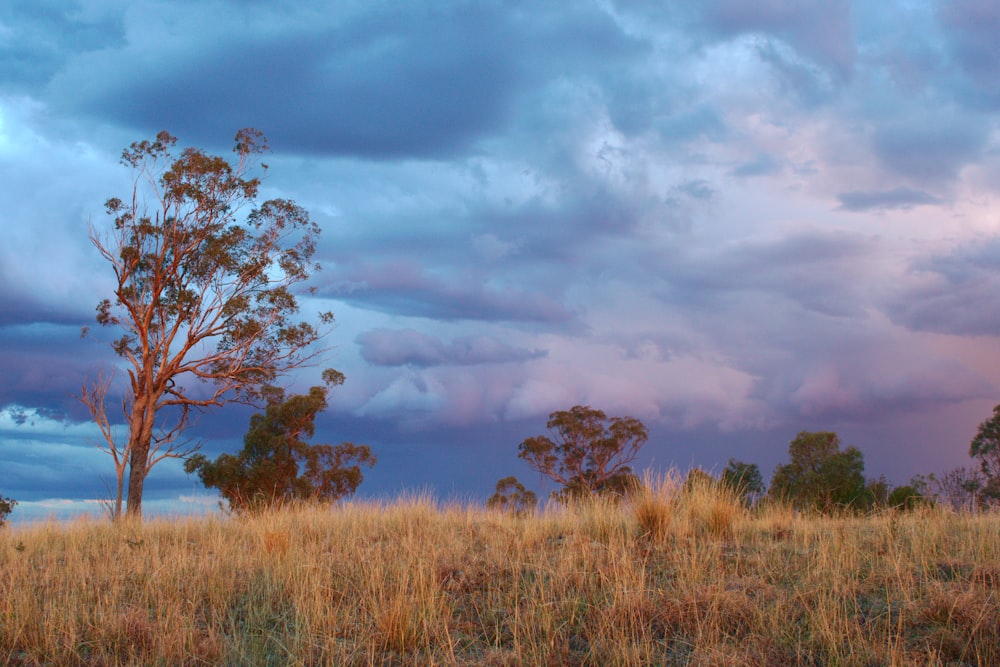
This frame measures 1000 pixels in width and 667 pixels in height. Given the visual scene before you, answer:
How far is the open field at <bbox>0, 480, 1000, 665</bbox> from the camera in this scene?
245 inches

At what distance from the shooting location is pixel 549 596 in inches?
287

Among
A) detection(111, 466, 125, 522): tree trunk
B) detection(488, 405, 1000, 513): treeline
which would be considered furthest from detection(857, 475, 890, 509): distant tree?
detection(111, 466, 125, 522): tree trunk

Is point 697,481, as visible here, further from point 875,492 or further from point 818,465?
point 818,465

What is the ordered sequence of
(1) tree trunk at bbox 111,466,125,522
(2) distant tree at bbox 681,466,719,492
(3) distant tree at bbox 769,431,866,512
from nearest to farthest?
1. (2) distant tree at bbox 681,466,719,492
2. (1) tree trunk at bbox 111,466,125,522
3. (3) distant tree at bbox 769,431,866,512

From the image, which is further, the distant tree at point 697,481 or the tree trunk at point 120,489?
the tree trunk at point 120,489

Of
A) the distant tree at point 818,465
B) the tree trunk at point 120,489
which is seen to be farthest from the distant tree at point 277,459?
the distant tree at point 818,465

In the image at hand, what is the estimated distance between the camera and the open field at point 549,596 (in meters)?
6.23

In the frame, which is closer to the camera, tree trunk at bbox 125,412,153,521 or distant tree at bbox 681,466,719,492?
distant tree at bbox 681,466,719,492

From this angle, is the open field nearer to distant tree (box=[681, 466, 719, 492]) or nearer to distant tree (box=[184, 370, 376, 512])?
distant tree (box=[681, 466, 719, 492])

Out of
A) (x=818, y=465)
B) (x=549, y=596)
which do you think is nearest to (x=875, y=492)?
(x=818, y=465)

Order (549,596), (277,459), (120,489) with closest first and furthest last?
(549,596) → (120,489) → (277,459)

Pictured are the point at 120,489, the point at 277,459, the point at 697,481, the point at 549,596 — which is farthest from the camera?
the point at 277,459

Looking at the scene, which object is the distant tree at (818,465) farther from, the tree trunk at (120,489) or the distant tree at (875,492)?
the tree trunk at (120,489)

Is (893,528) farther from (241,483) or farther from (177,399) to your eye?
(241,483)
